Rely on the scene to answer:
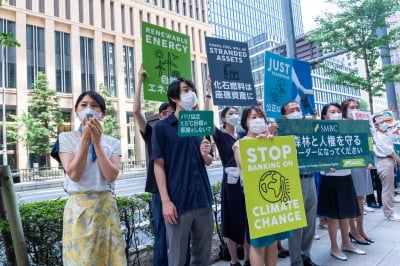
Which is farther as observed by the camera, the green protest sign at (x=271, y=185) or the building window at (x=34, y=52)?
the building window at (x=34, y=52)

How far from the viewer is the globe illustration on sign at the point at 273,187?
2.38 meters

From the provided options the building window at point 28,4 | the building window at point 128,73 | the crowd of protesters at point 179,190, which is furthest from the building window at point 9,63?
the crowd of protesters at point 179,190

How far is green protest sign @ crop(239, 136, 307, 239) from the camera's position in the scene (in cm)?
230

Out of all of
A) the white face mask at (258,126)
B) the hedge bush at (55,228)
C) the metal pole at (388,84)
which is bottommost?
Result: the hedge bush at (55,228)

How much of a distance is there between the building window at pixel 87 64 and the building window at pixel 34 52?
12.4ft

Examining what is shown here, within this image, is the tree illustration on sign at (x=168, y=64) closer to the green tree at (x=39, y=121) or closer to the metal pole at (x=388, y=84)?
the metal pole at (x=388, y=84)

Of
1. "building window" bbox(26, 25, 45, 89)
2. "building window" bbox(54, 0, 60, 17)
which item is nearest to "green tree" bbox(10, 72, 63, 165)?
"building window" bbox(26, 25, 45, 89)

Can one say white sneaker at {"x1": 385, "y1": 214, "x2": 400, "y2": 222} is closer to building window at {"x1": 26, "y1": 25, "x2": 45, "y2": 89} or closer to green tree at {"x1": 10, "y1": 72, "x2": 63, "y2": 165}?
green tree at {"x1": 10, "y1": 72, "x2": 63, "y2": 165}

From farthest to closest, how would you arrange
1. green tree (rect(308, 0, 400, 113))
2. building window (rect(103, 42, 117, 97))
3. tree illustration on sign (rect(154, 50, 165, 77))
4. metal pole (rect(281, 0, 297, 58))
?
1. building window (rect(103, 42, 117, 97))
2. green tree (rect(308, 0, 400, 113))
3. metal pole (rect(281, 0, 297, 58))
4. tree illustration on sign (rect(154, 50, 165, 77))

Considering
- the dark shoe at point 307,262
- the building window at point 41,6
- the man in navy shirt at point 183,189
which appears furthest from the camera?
the building window at point 41,6

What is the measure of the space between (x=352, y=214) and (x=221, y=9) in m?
65.6

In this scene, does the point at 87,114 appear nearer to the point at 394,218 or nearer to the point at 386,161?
the point at 386,161

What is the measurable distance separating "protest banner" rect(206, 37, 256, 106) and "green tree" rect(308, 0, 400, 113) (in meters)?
5.65

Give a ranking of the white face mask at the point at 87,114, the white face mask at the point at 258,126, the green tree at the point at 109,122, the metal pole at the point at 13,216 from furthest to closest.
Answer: the green tree at the point at 109,122 < the white face mask at the point at 258,126 < the metal pole at the point at 13,216 < the white face mask at the point at 87,114
